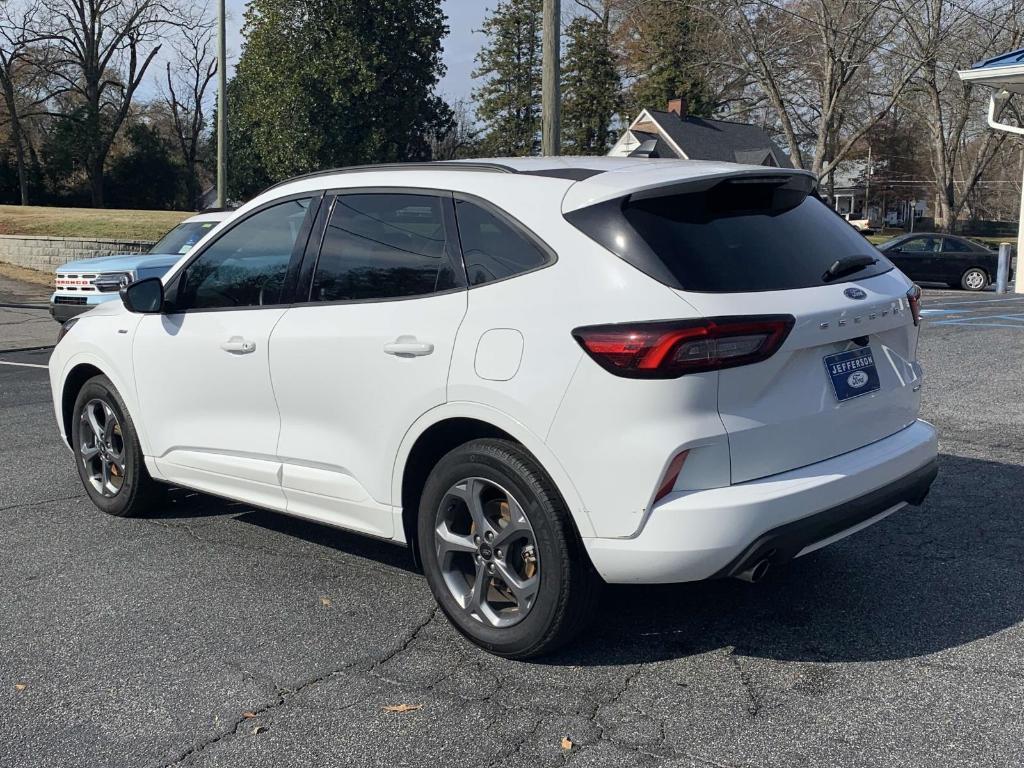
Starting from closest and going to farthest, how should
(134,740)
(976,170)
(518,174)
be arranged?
1. (134,740)
2. (518,174)
3. (976,170)

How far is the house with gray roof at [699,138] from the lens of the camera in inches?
1856

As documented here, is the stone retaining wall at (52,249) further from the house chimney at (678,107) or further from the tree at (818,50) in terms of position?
the house chimney at (678,107)

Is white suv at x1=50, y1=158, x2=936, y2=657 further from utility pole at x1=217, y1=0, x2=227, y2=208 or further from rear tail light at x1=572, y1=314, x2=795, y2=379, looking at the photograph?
utility pole at x1=217, y1=0, x2=227, y2=208

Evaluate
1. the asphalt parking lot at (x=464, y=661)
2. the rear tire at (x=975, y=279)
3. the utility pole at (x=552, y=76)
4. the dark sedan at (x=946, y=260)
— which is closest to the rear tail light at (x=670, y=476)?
the asphalt parking lot at (x=464, y=661)

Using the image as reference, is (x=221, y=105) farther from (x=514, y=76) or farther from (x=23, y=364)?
(x=514, y=76)

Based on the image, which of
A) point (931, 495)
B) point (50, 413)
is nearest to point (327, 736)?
point (931, 495)

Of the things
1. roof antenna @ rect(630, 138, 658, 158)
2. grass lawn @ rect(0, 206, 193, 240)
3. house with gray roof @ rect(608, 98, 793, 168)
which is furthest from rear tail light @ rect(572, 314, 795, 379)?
house with gray roof @ rect(608, 98, 793, 168)

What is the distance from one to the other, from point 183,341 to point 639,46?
60884mm

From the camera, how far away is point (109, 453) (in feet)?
18.5

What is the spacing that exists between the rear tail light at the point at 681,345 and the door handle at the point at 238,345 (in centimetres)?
187

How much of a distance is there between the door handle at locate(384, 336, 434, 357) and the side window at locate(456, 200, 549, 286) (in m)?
0.29

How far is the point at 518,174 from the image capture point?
396 cm

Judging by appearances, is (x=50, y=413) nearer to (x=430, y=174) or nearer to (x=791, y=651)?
(x=430, y=174)

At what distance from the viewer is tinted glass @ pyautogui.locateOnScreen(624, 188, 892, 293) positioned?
3.49 m
